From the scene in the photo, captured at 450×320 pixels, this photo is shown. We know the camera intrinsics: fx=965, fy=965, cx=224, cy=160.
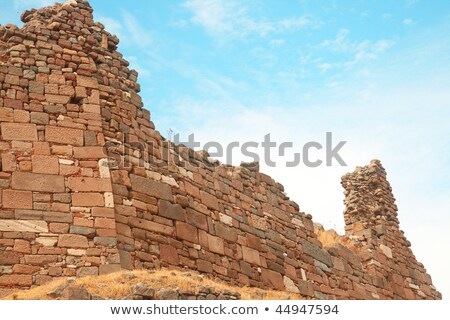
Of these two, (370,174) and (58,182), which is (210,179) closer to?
(58,182)

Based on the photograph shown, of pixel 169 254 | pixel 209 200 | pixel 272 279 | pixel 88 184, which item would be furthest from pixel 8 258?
pixel 272 279

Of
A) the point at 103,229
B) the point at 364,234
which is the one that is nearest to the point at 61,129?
the point at 103,229

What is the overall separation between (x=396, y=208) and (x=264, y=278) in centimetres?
742

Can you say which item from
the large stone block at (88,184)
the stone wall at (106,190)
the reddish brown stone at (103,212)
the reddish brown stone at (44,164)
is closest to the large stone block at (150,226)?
the stone wall at (106,190)

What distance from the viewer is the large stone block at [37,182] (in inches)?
651

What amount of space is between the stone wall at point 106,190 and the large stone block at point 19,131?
0.02 meters

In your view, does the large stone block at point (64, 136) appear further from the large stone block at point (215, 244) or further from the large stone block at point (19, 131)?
the large stone block at point (215, 244)

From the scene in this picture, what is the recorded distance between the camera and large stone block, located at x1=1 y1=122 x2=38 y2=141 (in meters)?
→ 17.1

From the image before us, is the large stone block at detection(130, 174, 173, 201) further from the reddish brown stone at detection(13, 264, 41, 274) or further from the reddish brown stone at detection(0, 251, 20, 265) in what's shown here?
the reddish brown stone at detection(0, 251, 20, 265)

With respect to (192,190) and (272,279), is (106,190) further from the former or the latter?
(272,279)

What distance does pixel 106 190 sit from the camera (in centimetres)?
1708

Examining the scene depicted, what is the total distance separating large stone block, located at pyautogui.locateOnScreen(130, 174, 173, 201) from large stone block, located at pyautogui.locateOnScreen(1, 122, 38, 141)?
2.07 meters

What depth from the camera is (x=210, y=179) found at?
68.4 feet

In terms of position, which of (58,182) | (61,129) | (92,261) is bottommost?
(92,261)
